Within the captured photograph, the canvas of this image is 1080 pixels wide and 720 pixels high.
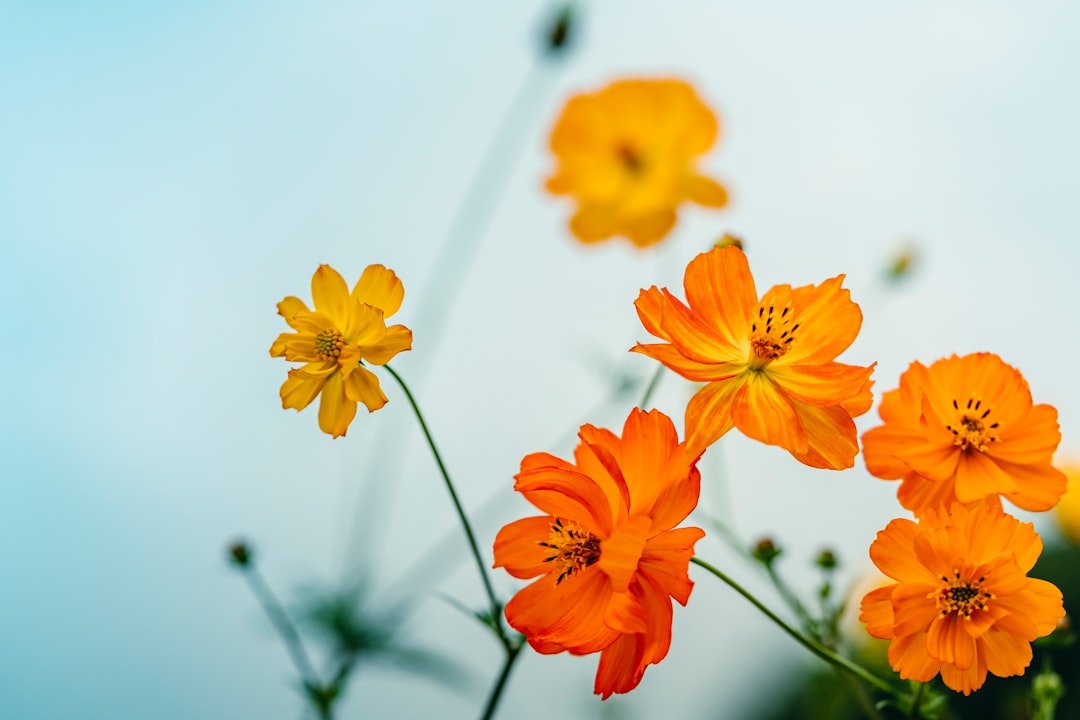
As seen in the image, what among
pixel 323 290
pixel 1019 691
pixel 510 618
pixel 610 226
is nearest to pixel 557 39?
pixel 610 226

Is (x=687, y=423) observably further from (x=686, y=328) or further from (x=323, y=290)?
(x=323, y=290)

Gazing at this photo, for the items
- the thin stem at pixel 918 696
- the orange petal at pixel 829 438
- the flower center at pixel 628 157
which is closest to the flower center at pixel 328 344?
the orange petal at pixel 829 438

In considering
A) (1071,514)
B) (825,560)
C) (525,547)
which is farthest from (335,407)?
(1071,514)

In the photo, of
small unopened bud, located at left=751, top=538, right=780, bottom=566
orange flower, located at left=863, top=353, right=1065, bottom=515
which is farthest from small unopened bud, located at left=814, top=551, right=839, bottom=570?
orange flower, located at left=863, top=353, right=1065, bottom=515

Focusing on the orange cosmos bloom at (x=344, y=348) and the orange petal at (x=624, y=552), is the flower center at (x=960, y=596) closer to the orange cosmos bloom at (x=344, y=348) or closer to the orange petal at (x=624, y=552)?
the orange petal at (x=624, y=552)

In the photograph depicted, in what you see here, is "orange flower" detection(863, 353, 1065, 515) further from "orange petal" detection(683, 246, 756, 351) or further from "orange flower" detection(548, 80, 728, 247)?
"orange flower" detection(548, 80, 728, 247)

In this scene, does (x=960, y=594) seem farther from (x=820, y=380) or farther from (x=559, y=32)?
(x=559, y=32)
